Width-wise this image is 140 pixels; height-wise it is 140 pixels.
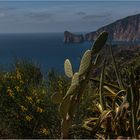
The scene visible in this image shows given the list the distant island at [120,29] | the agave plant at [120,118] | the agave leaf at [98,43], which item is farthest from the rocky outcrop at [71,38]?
the agave leaf at [98,43]

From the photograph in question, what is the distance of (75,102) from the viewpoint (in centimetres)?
452

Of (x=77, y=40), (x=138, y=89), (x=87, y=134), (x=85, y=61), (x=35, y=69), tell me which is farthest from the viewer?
(x=77, y=40)

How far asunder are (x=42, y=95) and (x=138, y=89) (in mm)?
1909

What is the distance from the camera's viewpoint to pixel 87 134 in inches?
219

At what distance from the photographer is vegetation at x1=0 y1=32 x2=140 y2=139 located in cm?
457

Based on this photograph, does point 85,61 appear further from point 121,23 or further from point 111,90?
point 121,23

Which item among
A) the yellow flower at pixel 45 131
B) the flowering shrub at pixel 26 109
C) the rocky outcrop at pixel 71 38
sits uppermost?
the flowering shrub at pixel 26 109

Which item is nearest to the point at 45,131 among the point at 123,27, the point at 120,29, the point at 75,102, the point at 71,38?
the point at 75,102

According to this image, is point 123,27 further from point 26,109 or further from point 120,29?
point 26,109

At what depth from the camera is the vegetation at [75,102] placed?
4570mm

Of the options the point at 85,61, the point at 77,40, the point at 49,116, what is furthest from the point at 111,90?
the point at 77,40

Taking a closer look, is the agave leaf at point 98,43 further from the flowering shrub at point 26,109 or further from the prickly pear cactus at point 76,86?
the flowering shrub at point 26,109

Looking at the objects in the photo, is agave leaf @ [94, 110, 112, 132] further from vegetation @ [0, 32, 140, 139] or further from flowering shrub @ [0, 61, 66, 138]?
flowering shrub @ [0, 61, 66, 138]

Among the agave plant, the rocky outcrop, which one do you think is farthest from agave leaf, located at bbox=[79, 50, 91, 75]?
the rocky outcrop
